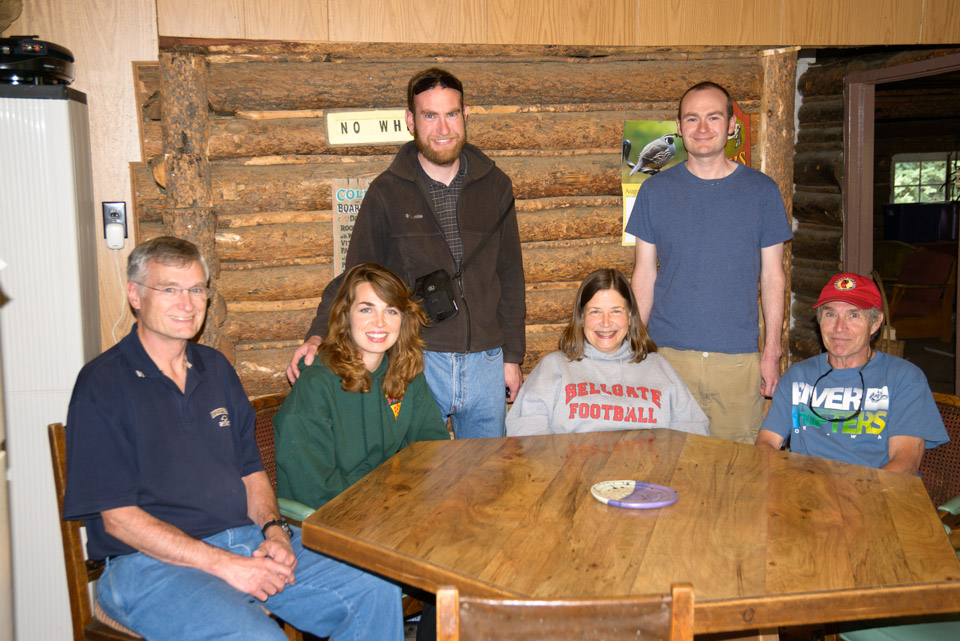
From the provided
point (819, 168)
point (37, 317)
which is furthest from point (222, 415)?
point (819, 168)

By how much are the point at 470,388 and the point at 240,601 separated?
1.36m

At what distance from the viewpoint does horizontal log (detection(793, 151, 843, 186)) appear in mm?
7014

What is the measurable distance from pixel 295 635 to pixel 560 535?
4.34 ft

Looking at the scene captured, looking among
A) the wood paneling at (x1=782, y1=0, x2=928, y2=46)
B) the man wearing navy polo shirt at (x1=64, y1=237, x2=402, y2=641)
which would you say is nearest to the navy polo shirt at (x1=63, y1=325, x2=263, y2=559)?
the man wearing navy polo shirt at (x1=64, y1=237, x2=402, y2=641)

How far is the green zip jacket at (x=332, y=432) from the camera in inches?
107

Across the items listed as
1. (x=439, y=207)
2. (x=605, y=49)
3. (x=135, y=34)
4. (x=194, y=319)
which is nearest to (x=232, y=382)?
(x=194, y=319)

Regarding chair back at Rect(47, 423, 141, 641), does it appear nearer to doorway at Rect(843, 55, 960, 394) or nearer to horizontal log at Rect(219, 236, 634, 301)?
horizontal log at Rect(219, 236, 634, 301)

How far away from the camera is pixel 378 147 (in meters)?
4.34

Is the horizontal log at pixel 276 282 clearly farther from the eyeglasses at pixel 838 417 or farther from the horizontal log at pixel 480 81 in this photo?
the eyeglasses at pixel 838 417

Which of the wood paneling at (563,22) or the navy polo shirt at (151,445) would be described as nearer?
the navy polo shirt at (151,445)

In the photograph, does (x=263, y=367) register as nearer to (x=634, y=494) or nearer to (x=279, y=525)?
(x=279, y=525)

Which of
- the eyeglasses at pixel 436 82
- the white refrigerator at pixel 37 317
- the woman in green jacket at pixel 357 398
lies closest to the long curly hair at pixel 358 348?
the woman in green jacket at pixel 357 398

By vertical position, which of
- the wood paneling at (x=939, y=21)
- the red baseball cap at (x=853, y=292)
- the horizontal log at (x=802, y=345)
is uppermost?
the wood paneling at (x=939, y=21)

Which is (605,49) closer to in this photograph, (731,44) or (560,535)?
(731,44)
